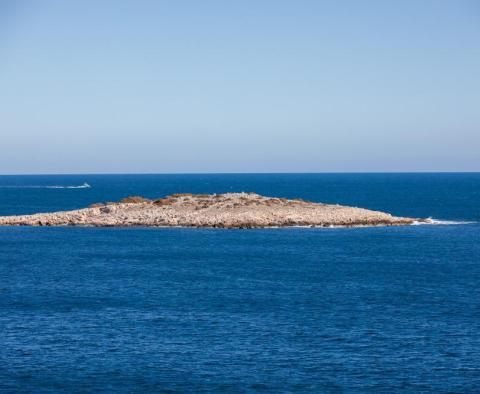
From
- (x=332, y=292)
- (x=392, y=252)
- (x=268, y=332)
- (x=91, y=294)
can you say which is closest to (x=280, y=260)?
(x=392, y=252)

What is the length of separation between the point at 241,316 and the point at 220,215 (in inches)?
2076

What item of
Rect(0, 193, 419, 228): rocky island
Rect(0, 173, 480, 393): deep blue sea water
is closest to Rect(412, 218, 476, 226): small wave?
Rect(0, 193, 419, 228): rocky island

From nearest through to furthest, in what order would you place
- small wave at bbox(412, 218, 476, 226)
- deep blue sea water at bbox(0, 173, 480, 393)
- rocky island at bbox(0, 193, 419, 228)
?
deep blue sea water at bbox(0, 173, 480, 393)
rocky island at bbox(0, 193, 419, 228)
small wave at bbox(412, 218, 476, 226)

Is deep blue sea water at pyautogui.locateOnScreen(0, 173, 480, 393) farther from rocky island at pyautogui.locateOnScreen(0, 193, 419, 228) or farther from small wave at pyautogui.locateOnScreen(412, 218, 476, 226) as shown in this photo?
small wave at pyautogui.locateOnScreen(412, 218, 476, 226)

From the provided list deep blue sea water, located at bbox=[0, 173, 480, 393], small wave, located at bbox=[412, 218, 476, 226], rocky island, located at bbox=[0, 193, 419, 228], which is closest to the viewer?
deep blue sea water, located at bbox=[0, 173, 480, 393]

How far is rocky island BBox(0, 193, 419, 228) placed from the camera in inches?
3841

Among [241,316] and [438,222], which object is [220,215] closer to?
[438,222]

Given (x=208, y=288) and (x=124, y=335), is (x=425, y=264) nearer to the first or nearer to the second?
(x=208, y=288)

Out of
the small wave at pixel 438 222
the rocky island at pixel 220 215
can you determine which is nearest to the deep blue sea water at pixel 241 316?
the rocky island at pixel 220 215

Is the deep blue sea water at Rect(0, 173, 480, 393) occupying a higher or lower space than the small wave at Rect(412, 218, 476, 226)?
lower

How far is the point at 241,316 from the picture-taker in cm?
4622

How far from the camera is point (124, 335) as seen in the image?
41.9 m

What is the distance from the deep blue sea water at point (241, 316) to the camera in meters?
35.2

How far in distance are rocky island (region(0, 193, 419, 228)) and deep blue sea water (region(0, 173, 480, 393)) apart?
593 inches
